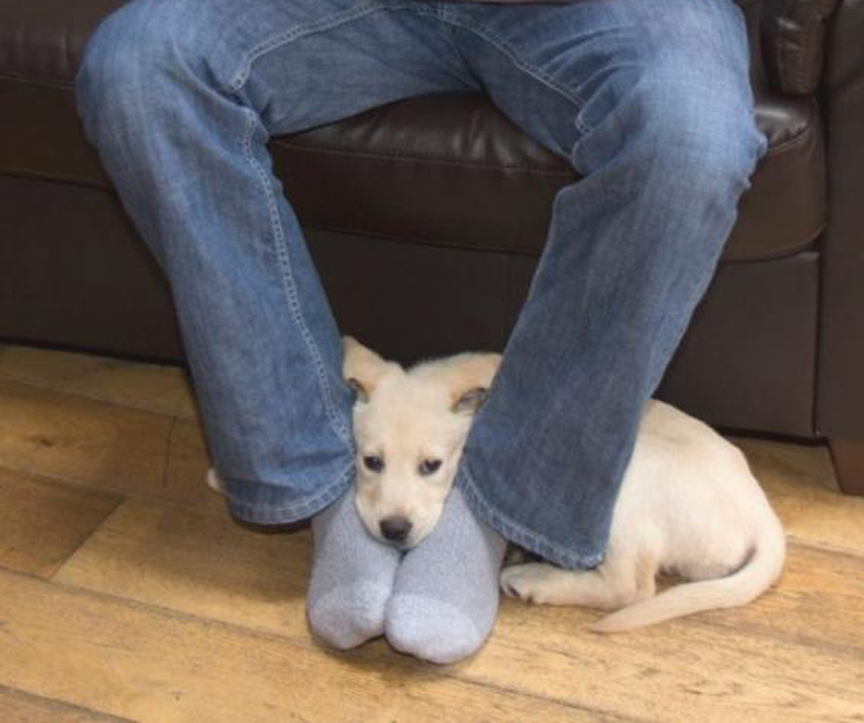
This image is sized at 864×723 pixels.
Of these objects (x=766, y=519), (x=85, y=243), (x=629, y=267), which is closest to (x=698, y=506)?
(x=766, y=519)

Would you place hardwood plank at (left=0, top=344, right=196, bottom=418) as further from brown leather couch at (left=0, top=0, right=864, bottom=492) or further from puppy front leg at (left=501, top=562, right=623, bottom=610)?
puppy front leg at (left=501, top=562, right=623, bottom=610)

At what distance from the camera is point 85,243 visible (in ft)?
6.16

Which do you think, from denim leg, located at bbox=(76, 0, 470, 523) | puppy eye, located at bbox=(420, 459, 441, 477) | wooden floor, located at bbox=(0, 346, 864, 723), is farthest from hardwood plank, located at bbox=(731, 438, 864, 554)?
denim leg, located at bbox=(76, 0, 470, 523)

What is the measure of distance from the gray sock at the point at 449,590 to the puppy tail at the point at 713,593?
0.48ft

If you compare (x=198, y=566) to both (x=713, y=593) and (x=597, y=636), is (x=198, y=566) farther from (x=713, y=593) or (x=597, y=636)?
(x=713, y=593)

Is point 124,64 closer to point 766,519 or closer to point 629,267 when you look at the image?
point 629,267

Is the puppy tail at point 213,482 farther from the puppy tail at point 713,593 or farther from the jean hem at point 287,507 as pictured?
the puppy tail at point 713,593

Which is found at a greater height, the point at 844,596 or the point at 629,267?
the point at 629,267

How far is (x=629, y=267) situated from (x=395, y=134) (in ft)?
1.27

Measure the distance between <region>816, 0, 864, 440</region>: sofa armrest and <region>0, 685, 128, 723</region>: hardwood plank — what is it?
0.96 metres

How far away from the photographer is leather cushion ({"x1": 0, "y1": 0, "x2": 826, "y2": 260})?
1504 millimetres

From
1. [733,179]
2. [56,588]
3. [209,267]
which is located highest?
[733,179]

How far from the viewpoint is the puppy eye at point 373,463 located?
1571 mm

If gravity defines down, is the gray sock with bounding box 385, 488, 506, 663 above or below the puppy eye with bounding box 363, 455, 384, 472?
below
